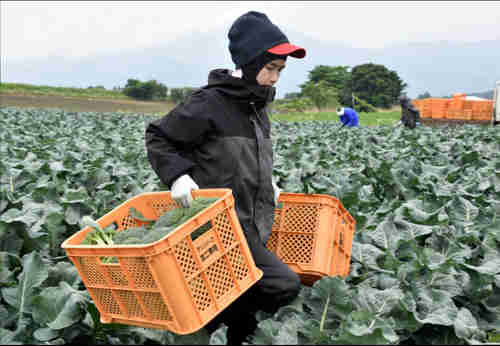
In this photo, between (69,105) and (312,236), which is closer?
(312,236)

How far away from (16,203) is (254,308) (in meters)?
2.29

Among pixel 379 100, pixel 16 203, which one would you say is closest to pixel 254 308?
pixel 16 203

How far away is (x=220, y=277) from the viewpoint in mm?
1915

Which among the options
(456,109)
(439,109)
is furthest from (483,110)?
(439,109)

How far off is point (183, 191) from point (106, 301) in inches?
23.1

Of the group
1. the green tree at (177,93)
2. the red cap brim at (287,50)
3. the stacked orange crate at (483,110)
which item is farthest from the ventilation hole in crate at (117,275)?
the green tree at (177,93)

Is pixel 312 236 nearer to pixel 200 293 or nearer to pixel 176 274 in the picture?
pixel 200 293

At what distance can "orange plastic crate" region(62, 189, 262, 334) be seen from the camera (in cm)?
171

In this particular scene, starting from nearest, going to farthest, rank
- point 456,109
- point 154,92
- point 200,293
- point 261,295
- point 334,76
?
point 200,293
point 261,295
point 456,109
point 154,92
point 334,76

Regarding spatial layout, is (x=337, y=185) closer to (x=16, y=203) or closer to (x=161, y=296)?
(x=161, y=296)

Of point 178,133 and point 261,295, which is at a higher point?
point 178,133

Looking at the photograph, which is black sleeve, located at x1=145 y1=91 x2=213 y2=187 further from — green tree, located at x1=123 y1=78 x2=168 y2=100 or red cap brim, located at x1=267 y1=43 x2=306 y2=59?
green tree, located at x1=123 y1=78 x2=168 y2=100

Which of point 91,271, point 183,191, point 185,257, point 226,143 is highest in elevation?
point 226,143

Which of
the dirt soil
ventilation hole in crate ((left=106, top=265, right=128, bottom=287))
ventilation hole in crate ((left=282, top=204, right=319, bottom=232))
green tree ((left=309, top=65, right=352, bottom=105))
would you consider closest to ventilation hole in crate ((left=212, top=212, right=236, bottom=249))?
ventilation hole in crate ((left=106, top=265, right=128, bottom=287))
